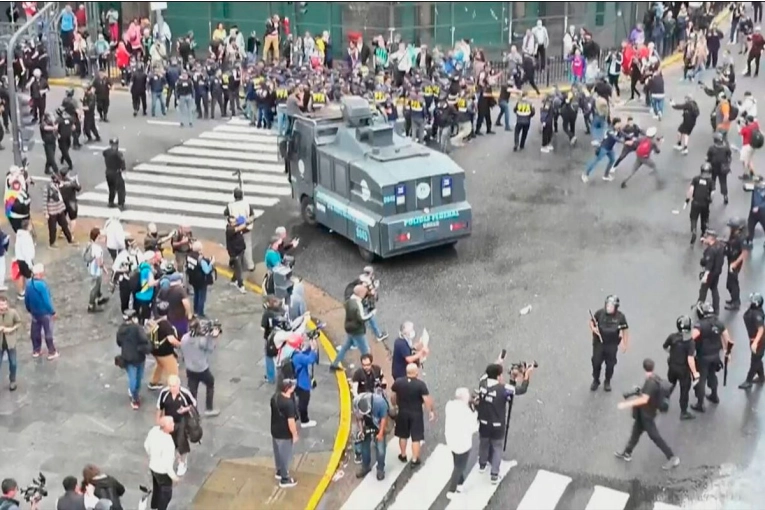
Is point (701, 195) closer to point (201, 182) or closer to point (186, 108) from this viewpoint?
point (201, 182)

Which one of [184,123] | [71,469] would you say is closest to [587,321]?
[71,469]

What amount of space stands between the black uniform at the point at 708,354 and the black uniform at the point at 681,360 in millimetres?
177

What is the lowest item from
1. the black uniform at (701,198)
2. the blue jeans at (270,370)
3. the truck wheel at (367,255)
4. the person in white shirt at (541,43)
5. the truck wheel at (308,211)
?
the blue jeans at (270,370)

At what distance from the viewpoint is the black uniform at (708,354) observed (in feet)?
48.8

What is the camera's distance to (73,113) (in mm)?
27359

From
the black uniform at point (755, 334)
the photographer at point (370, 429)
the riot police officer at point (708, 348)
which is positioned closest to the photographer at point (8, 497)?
the photographer at point (370, 429)

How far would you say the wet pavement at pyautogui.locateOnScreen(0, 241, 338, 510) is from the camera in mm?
13984

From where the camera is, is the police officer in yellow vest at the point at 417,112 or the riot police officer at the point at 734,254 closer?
the riot police officer at the point at 734,254

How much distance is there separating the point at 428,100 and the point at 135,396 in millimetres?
14923

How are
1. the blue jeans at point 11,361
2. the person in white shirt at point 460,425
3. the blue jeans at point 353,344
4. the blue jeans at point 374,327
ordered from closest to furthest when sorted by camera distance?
the person in white shirt at point 460,425, the blue jeans at point 11,361, the blue jeans at point 353,344, the blue jeans at point 374,327

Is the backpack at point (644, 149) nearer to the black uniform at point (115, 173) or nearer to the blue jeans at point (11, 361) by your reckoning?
the black uniform at point (115, 173)

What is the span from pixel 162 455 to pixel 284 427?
1536mm

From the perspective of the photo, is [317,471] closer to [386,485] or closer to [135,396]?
[386,485]

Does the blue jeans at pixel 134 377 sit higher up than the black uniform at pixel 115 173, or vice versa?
the black uniform at pixel 115 173
